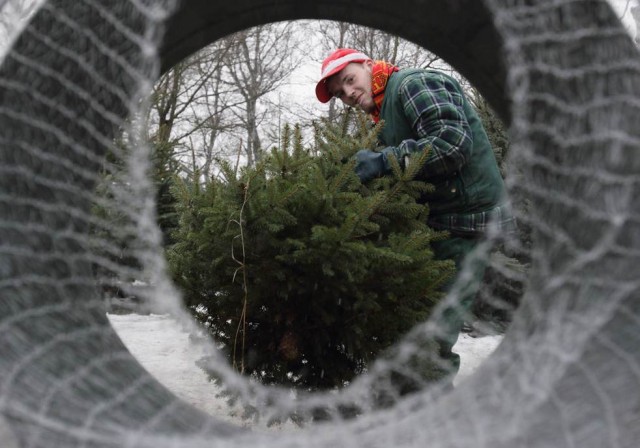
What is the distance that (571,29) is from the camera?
125 cm

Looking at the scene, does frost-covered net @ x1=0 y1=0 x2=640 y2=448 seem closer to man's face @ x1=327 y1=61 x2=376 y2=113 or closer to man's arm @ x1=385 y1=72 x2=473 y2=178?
man's arm @ x1=385 y1=72 x2=473 y2=178

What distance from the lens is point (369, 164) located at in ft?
8.32

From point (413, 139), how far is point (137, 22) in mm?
1386

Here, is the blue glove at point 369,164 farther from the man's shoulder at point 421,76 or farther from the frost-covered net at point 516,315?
the frost-covered net at point 516,315

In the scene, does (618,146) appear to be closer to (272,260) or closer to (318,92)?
(272,260)

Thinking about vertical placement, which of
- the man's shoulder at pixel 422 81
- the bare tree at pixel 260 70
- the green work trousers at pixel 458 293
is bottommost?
the green work trousers at pixel 458 293

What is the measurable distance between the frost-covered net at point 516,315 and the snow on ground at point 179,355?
0.96m

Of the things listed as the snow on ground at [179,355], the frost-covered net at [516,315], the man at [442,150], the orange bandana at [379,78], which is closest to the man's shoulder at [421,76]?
the man at [442,150]

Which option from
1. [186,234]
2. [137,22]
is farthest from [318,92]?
[137,22]

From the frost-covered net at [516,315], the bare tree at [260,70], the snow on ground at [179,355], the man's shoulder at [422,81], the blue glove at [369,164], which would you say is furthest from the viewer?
the bare tree at [260,70]

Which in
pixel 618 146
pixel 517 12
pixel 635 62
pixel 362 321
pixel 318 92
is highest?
pixel 318 92

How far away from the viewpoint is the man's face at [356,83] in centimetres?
264

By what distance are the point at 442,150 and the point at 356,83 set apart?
1.79 feet

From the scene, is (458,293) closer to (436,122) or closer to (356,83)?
(436,122)
